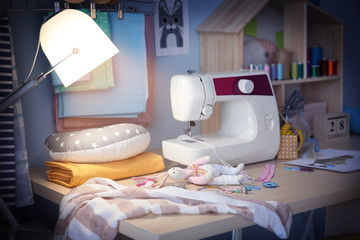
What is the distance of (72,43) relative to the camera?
1729mm

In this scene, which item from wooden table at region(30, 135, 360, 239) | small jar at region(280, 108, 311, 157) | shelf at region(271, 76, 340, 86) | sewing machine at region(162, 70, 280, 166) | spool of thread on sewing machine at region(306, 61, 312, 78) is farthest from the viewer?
spool of thread on sewing machine at region(306, 61, 312, 78)

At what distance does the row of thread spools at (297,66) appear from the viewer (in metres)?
2.50

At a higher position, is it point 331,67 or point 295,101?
point 331,67

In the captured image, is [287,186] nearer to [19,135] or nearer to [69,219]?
[69,219]

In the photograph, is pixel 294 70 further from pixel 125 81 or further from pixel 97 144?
pixel 97 144

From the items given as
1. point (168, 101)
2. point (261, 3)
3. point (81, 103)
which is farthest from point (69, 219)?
point (261, 3)

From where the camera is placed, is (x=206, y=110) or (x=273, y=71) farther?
(x=273, y=71)

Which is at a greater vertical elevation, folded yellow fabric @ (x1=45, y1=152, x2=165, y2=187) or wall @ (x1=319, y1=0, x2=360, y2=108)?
wall @ (x1=319, y1=0, x2=360, y2=108)

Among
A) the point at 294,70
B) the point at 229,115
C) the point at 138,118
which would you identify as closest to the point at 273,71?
the point at 294,70

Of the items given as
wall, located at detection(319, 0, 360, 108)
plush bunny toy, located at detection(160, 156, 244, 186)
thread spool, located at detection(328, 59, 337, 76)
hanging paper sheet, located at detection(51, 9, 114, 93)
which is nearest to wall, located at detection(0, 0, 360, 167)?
wall, located at detection(319, 0, 360, 108)

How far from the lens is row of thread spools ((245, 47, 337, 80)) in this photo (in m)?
2.50

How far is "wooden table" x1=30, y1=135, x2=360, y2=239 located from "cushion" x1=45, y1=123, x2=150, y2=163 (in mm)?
106

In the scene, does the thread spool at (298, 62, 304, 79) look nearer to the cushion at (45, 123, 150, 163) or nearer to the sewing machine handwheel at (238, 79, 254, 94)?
the sewing machine handwheel at (238, 79, 254, 94)

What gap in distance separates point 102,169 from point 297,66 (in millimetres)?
1258
